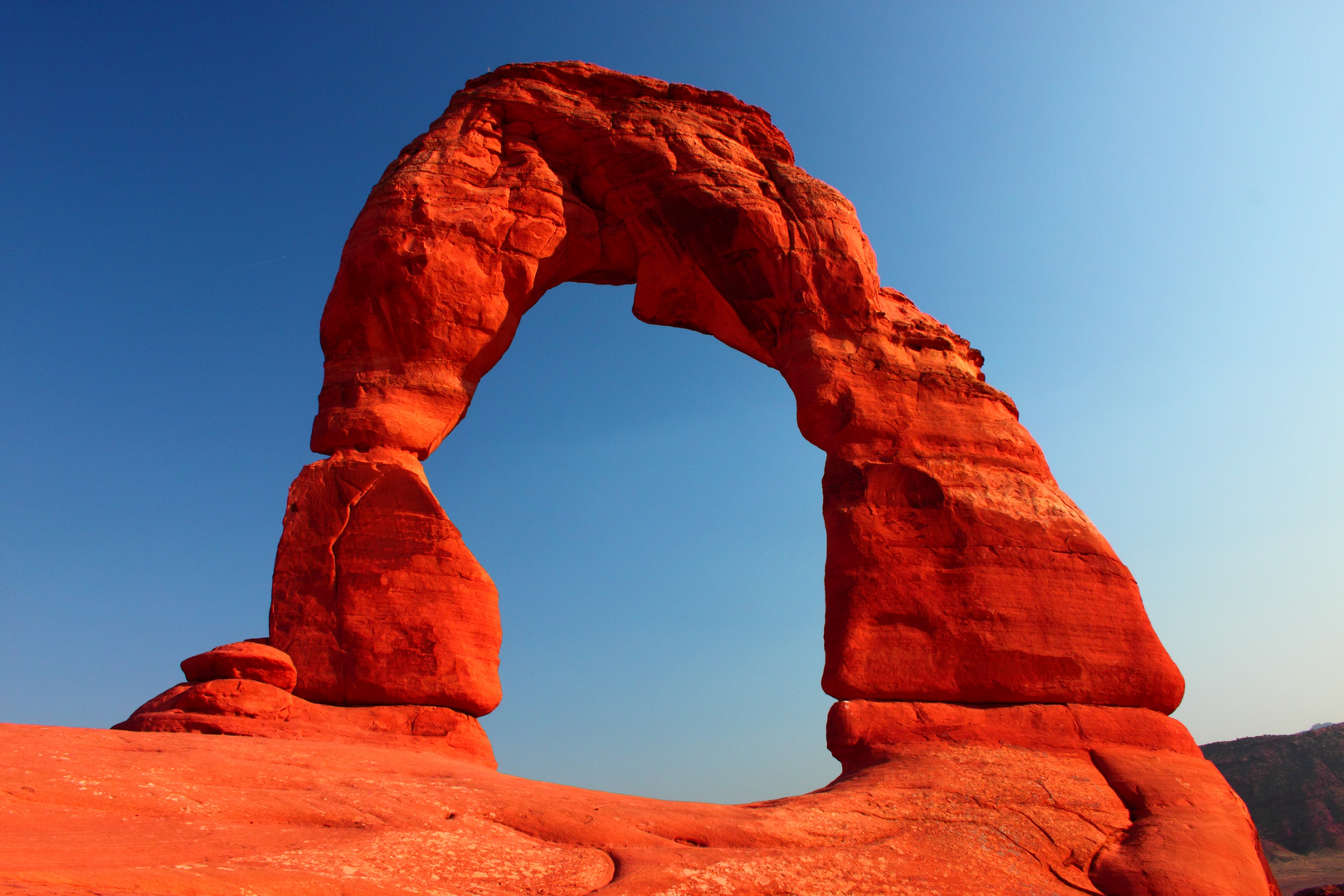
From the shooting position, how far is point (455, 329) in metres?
11.2

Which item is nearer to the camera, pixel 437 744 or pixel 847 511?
pixel 437 744

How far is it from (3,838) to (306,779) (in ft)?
6.20

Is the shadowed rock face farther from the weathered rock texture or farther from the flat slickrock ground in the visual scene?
the flat slickrock ground

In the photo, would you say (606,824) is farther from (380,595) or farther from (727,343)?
(727,343)

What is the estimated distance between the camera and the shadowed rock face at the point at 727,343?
962 centimetres

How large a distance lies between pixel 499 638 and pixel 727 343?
18.7 feet

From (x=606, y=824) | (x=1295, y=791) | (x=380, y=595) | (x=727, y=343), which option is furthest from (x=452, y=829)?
(x=1295, y=791)

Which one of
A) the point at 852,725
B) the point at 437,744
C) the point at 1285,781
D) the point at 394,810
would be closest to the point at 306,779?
the point at 394,810

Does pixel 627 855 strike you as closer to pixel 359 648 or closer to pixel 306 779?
pixel 306 779

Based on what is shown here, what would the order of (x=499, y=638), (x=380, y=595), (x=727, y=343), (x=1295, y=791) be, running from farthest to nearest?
(x=1295, y=791), (x=727, y=343), (x=499, y=638), (x=380, y=595)

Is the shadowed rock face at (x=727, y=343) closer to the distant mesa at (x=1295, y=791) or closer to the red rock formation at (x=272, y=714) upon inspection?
the red rock formation at (x=272, y=714)

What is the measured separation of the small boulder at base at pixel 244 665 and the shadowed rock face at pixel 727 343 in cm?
43

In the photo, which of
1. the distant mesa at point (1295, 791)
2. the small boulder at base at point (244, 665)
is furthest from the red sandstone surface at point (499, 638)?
the distant mesa at point (1295, 791)

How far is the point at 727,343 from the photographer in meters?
13.7
